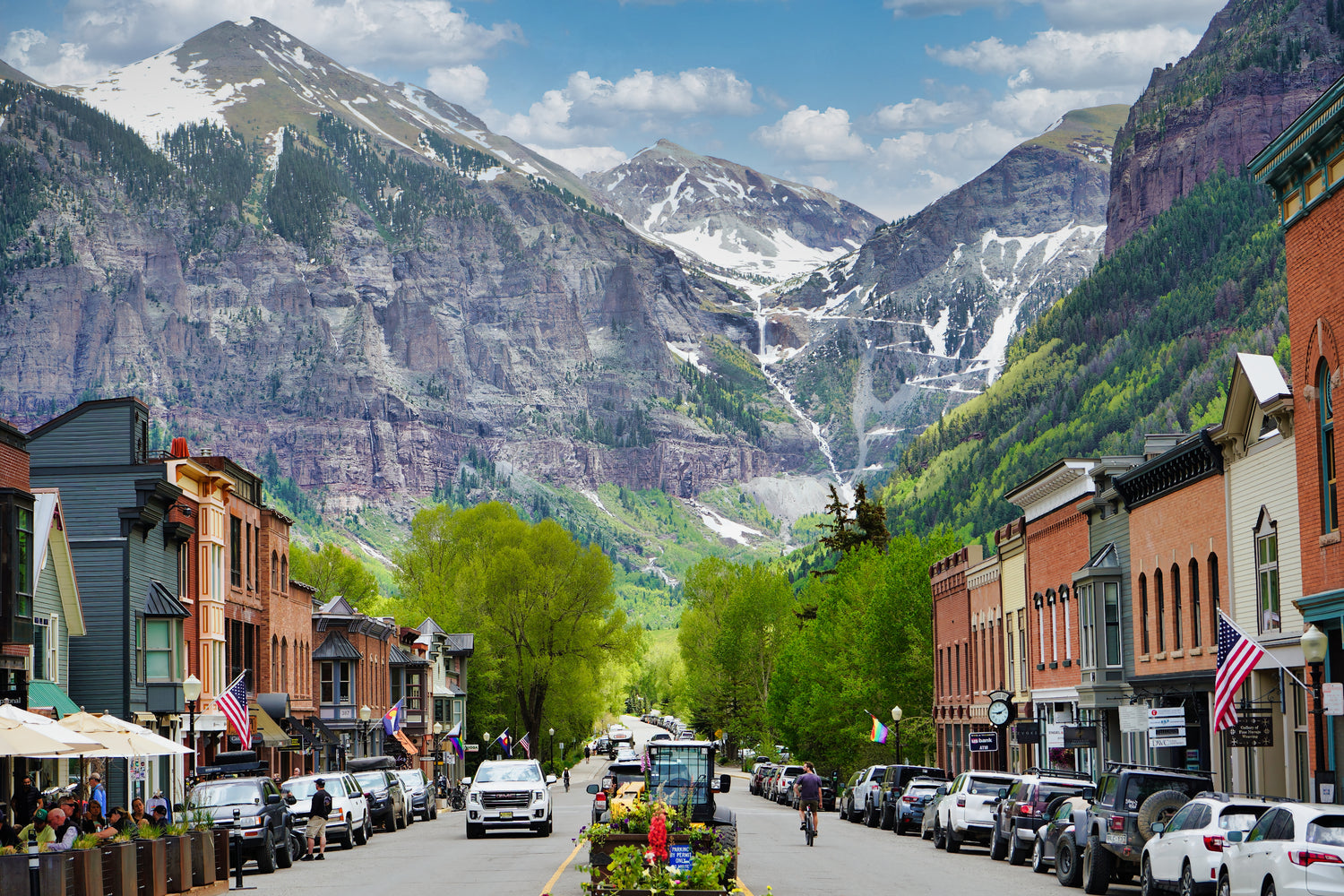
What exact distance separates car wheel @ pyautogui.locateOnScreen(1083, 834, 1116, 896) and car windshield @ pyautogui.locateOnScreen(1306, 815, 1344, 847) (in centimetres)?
831

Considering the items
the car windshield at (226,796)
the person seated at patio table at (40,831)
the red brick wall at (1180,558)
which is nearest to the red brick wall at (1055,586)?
the red brick wall at (1180,558)

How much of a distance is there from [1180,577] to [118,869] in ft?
92.8

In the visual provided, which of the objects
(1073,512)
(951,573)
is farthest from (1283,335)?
(1073,512)

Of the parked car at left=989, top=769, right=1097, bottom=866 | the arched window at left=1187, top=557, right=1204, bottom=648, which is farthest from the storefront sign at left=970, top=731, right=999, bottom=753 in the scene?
the parked car at left=989, top=769, right=1097, bottom=866

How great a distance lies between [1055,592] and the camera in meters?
53.9

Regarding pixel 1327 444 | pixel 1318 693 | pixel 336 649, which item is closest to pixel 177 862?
pixel 1318 693

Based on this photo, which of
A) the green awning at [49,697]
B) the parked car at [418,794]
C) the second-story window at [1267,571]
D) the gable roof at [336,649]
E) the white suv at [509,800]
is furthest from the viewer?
the gable roof at [336,649]

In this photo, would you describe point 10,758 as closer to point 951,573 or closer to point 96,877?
point 96,877

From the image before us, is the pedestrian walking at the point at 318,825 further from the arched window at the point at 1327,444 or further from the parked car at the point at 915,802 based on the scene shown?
the arched window at the point at 1327,444

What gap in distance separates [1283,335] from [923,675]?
9395cm

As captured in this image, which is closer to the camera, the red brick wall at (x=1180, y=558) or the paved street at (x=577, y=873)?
the paved street at (x=577, y=873)

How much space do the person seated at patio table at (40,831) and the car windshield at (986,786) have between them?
2148 centimetres

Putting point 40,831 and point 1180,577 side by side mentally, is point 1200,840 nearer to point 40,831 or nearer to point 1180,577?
point 40,831

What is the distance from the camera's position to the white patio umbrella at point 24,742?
26750 mm
